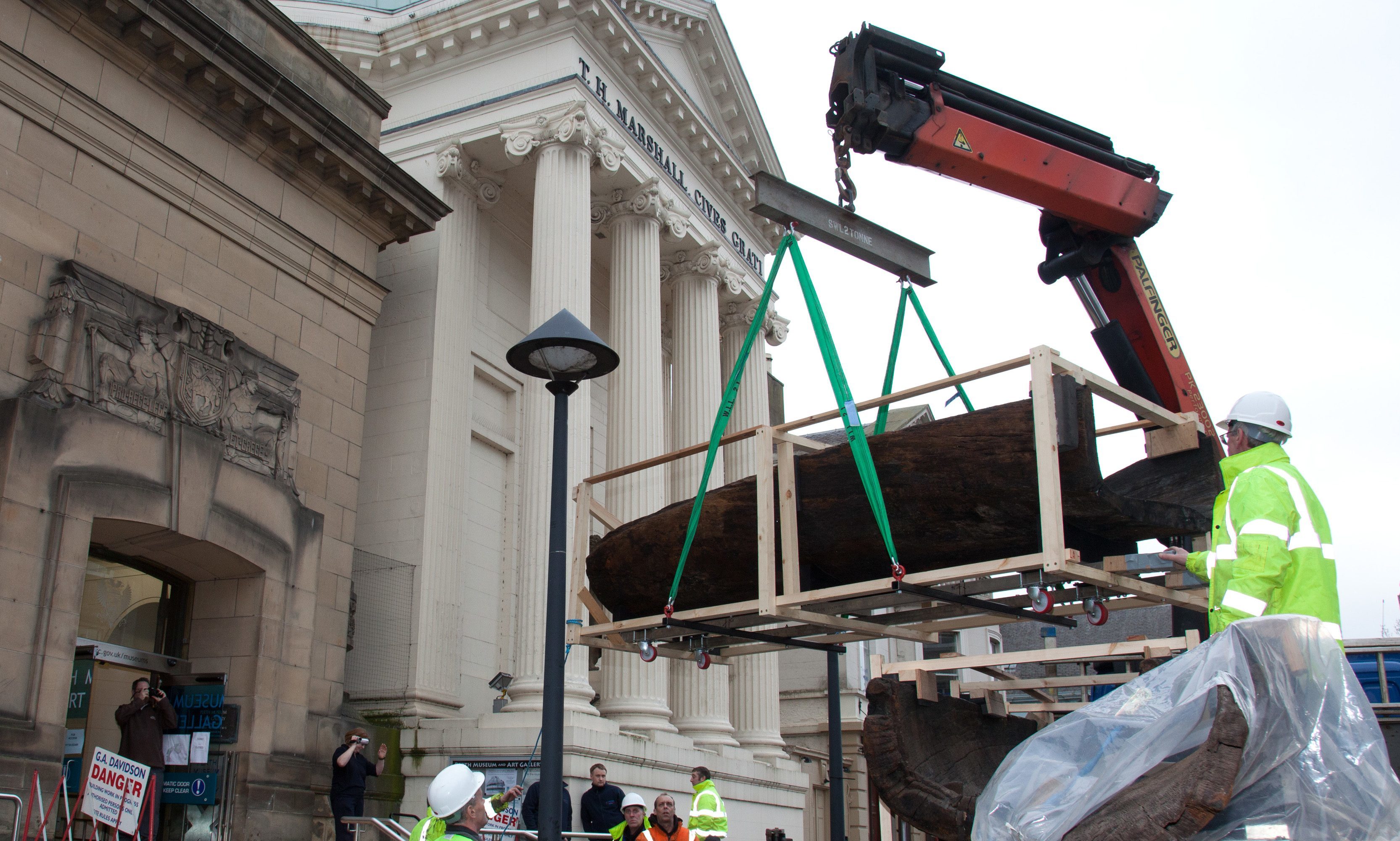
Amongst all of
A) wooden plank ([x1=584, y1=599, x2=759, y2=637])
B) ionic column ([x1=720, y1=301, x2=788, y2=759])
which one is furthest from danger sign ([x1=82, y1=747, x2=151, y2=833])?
ionic column ([x1=720, y1=301, x2=788, y2=759])

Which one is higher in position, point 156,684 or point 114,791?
point 156,684

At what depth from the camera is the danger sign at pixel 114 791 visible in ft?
37.1

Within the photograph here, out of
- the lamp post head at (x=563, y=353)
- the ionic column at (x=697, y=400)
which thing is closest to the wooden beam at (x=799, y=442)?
the lamp post head at (x=563, y=353)

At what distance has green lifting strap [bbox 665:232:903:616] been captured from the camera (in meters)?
7.25

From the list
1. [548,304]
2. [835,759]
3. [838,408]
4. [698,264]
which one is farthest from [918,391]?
[698,264]

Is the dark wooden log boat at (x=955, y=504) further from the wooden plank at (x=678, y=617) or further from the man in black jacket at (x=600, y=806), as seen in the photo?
the man in black jacket at (x=600, y=806)

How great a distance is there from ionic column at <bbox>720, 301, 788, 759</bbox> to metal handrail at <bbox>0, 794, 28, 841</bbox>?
1273 centimetres

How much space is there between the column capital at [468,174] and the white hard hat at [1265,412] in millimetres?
17356

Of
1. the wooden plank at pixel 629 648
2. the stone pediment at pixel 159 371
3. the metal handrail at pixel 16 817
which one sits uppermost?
the stone pediment at pixel 159 371

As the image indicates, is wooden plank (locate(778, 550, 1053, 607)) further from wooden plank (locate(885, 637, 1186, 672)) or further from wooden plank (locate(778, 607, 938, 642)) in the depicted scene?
wooden plank (locate(885, 637, 1186, 672))

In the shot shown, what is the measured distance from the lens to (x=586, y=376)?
9.67m

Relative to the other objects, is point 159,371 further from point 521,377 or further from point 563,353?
point 521,377

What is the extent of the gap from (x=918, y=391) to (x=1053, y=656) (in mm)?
2134

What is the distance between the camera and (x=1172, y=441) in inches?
304
